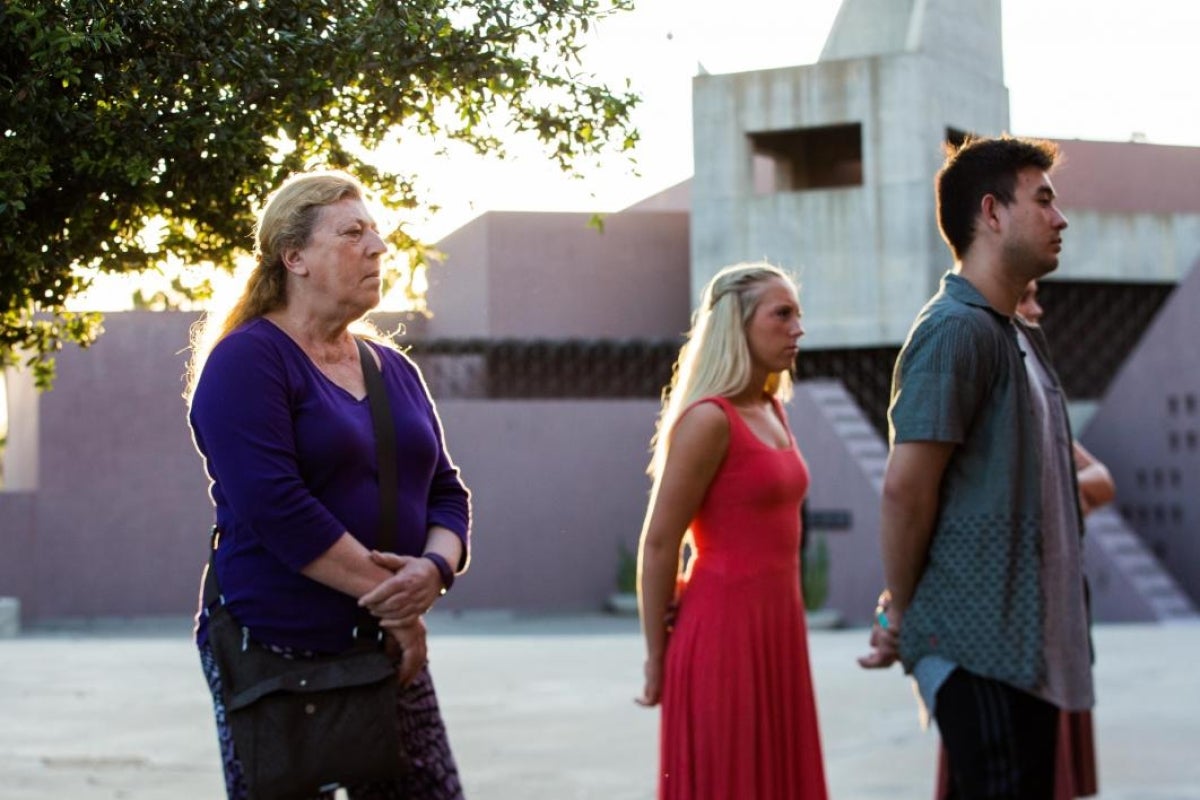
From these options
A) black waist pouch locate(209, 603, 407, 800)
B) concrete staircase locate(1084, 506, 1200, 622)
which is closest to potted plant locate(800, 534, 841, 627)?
concrete staircase locate(1084, 506, 1200, 622)

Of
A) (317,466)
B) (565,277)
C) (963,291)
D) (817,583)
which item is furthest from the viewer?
(565,277)

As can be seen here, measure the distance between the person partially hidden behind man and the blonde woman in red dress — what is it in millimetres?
815

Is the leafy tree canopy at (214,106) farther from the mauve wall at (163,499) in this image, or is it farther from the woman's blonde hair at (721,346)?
the mauve wall at (163,499)

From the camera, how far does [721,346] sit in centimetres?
462

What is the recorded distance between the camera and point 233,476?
3.34 meters

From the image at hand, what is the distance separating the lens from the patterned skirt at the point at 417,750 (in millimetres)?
3516

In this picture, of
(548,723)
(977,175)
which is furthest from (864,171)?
(977,175)

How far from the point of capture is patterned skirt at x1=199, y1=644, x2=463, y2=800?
11.5ft

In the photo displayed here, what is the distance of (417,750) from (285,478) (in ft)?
2.11

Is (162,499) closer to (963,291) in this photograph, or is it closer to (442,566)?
(442,566)

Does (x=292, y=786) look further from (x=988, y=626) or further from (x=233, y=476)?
(x=988, y=626)

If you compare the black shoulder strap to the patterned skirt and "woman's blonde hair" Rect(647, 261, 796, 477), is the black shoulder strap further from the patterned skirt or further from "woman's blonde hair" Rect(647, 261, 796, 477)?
"woman's blonde hair" Rect(647, 261, 796, 477)

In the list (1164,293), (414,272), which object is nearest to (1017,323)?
(414,272)

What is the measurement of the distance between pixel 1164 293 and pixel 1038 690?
71.4 ft
